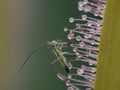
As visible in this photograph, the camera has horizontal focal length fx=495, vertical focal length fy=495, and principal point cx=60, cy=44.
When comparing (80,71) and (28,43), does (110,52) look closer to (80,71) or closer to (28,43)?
(80,71)

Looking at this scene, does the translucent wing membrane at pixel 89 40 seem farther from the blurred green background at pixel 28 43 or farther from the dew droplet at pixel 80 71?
the blurred green background at pixel 28 43

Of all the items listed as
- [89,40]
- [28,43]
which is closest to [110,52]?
[89,40]

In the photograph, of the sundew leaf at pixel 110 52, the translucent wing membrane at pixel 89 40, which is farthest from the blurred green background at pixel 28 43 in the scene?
the sundew leaf at pixel 110 52

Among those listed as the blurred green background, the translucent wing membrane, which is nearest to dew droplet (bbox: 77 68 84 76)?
the translucent wing membrane

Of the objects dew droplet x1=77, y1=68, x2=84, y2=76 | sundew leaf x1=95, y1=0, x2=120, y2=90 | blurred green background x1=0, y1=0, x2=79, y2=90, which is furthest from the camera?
blurred green background x1=0, y1=0, x2=79, y2=90

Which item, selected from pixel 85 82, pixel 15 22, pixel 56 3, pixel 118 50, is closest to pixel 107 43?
pixel 118 50

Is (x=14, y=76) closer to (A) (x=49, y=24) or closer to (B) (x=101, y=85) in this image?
(A) (x=49, y=24)

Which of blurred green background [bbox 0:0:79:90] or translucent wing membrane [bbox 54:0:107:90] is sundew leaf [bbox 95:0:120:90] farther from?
blurred green background [bbox 0:0:79:90]
